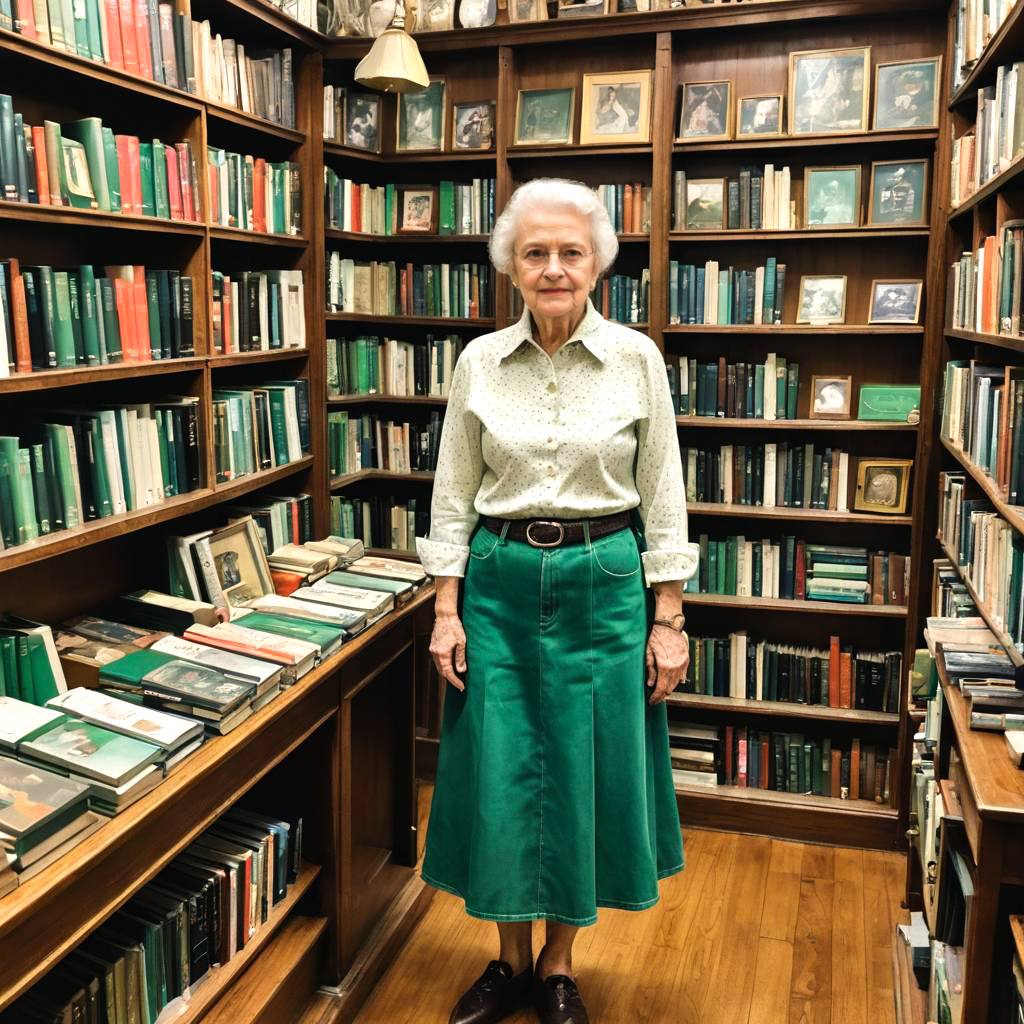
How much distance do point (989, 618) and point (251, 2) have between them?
89.4 inches

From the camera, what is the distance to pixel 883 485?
3221 millimetres

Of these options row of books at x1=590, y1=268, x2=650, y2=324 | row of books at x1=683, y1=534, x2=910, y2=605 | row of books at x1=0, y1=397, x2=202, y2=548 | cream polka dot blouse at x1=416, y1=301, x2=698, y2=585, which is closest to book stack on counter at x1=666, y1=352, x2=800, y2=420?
row of books at x1=590, y1=268, x2=650, y2=324

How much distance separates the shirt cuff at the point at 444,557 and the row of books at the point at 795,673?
1426 millimetres

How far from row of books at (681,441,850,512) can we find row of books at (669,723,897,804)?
760mm

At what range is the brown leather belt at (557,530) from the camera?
2.06 meters

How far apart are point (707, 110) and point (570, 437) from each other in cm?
163

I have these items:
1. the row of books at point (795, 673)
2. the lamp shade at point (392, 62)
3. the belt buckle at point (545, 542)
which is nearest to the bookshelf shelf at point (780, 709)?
the row of books at point (795, 673)

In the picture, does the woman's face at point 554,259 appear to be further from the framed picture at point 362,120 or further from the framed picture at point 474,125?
the framed picture at point 362,120

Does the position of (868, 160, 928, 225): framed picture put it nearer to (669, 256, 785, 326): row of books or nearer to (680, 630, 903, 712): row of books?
(669, 256, 785, 326): row of books

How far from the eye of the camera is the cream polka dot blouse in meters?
2.06

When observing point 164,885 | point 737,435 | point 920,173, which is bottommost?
point 164,885

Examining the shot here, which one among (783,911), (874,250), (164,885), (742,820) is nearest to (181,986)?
(164,885)

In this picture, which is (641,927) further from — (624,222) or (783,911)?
(624,222)

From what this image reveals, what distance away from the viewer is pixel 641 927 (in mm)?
2732
